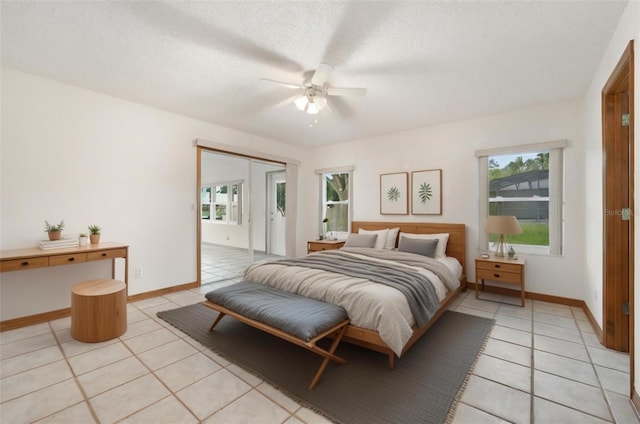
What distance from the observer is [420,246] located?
383 centimetres

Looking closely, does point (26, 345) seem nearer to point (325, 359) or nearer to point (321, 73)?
point (325, 359)

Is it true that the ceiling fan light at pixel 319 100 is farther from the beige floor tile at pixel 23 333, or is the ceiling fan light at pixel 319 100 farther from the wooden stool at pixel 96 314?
the beige floor tile at pixel 23 333

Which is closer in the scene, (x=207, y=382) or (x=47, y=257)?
(x=207, y=382)

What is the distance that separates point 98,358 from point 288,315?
1.58 m

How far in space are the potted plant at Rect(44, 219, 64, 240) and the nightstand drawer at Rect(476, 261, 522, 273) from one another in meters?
4.84

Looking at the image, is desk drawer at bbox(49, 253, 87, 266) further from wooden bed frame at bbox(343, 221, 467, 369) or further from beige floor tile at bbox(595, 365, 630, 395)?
beige floor tile at bbox(595, 365, 630, 395)

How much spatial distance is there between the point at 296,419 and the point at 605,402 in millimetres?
1872

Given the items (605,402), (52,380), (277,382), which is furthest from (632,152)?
(52,380)

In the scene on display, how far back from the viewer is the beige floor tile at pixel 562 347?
2229 mm

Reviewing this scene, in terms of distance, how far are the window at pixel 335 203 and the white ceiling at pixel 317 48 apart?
2228 millimetres

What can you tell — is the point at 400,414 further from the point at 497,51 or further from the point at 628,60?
the point at 497,51

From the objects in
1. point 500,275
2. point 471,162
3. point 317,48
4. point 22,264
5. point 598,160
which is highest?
point 317,48

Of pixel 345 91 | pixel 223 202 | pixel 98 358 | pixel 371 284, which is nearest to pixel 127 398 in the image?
pixel 98 358

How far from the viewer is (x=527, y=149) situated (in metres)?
3.64
